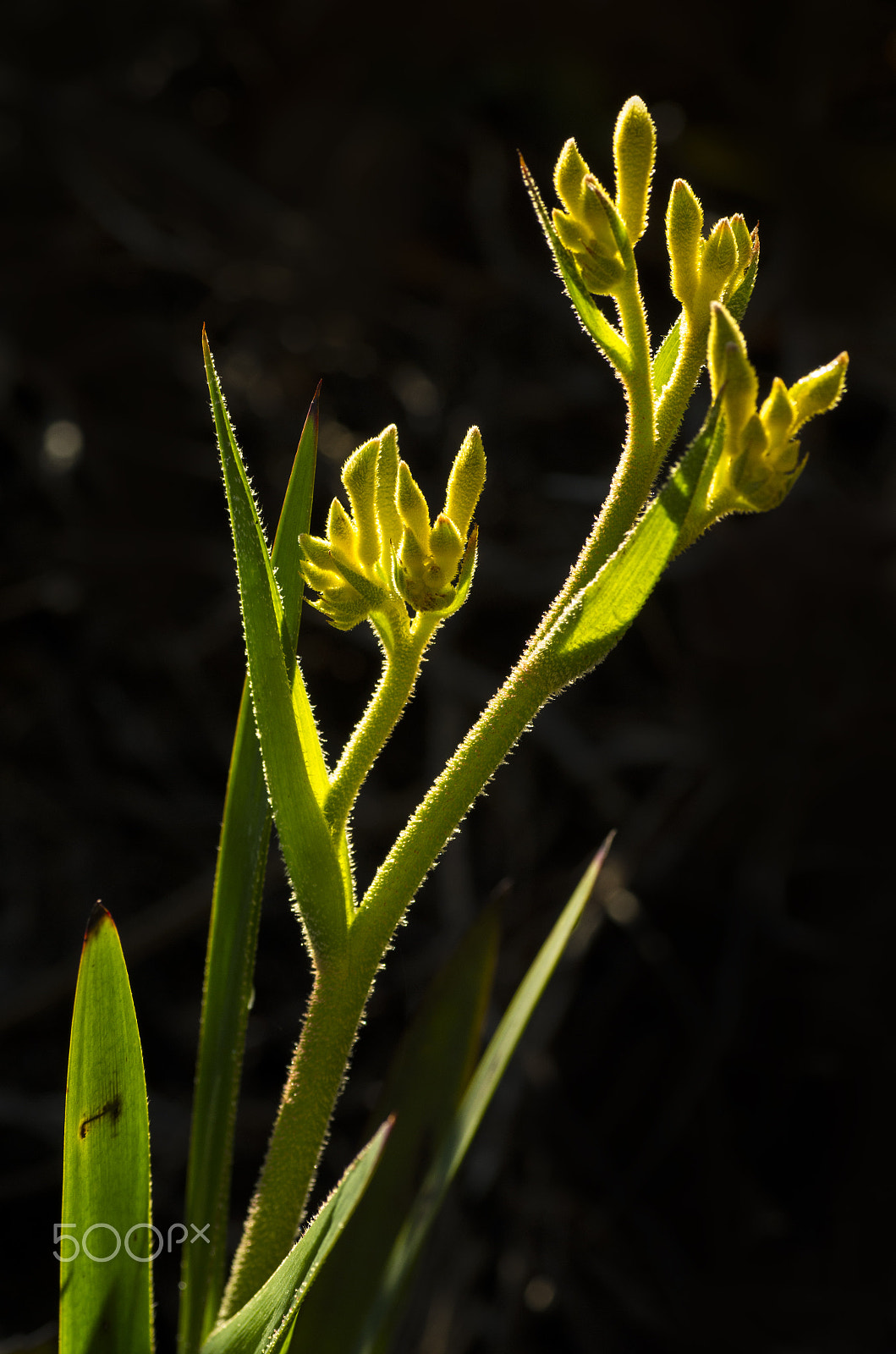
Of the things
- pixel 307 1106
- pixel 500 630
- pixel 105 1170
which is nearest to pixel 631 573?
pixel 307 1106

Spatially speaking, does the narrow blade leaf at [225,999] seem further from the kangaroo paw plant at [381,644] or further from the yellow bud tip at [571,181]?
the yellow bud tip at [571,181]

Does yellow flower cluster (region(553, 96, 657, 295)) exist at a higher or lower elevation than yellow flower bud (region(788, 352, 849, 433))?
higher

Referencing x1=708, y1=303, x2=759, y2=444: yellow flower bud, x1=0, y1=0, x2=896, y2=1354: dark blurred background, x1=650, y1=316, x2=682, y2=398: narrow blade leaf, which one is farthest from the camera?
x1=0, y1=0, x2=896, y2=1354: dark blurred background

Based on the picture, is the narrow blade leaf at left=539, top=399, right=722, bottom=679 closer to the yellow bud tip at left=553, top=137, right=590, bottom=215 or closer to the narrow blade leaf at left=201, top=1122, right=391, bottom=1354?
the yellow bud tip at left=553, top=137, right=590, bottom=215

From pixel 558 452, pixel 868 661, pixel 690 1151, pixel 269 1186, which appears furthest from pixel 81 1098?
pixel 558 452

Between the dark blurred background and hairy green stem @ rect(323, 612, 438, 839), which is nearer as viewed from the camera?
hairy green stem @ rect(323, 612, 438, 839)

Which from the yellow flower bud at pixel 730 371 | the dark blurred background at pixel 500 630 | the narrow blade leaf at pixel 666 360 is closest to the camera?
the yellow flower bud at pixel 730 371

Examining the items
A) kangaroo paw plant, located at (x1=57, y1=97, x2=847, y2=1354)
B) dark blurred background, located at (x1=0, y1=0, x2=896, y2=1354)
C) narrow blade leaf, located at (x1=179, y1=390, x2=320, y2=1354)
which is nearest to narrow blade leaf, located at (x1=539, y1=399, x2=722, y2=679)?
kangaroo paw plant, located at (x1=57, y1=97, x2=847, y2=1354)

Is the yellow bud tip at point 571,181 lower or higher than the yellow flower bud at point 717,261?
higher

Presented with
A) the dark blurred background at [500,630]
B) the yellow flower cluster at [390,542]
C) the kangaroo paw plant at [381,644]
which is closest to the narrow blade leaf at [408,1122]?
the kangaroo paw plant at [381,644]
